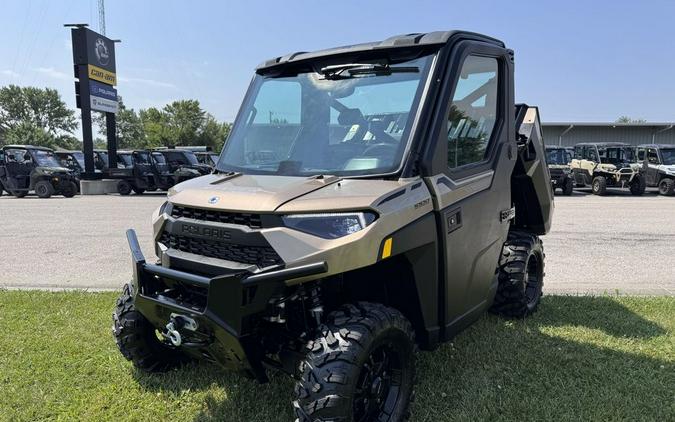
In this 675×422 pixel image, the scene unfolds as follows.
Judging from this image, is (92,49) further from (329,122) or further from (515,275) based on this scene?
(515,275)

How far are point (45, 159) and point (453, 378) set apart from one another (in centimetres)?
2161

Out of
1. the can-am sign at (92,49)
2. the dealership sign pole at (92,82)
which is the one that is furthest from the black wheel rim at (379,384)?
the can-am sign at (92,49)

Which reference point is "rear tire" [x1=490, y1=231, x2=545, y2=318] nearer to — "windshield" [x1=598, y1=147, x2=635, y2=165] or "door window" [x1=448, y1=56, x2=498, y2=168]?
"door window" [x1=448, y1=56, x2=498, y2=168]

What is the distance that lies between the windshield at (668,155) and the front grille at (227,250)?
920 inches

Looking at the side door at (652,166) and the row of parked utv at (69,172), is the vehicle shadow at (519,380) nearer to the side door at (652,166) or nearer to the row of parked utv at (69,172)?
the row of parked utv at (69,172)

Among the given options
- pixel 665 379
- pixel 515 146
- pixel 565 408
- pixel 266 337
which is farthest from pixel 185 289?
pixel 665 379

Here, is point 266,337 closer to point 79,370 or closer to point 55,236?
point 79,370

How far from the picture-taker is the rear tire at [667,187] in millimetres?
20344

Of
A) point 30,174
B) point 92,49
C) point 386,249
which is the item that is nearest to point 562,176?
point 386,249

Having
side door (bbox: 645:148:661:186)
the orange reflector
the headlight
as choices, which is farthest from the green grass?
side door (bbox: 645:148:661:186)

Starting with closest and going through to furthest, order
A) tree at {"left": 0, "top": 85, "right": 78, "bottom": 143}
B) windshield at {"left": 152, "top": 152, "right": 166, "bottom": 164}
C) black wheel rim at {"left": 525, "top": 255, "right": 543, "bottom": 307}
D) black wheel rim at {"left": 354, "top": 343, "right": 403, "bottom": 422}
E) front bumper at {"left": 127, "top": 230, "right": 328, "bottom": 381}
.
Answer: front bumper at {"left": 127, "top": 230, "right": 328, "bottom": 381}
black wheel rim at {"left": 354, "top": 343, "right": 403, "bottom": 422}
black wheel rim at {"left": 525, "top": 255, "right": 543, "bottom": 307}
windshield at {"left": 152, "top": 152, "right": 166, "bottom": 164}
tree at {"left": 0, "top": 85, "right": 78, "bottom": 143}

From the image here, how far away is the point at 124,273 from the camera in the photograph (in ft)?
23.1

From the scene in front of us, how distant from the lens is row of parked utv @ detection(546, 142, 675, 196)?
816 inches

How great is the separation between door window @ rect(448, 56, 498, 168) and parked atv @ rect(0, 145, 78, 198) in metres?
20.5
